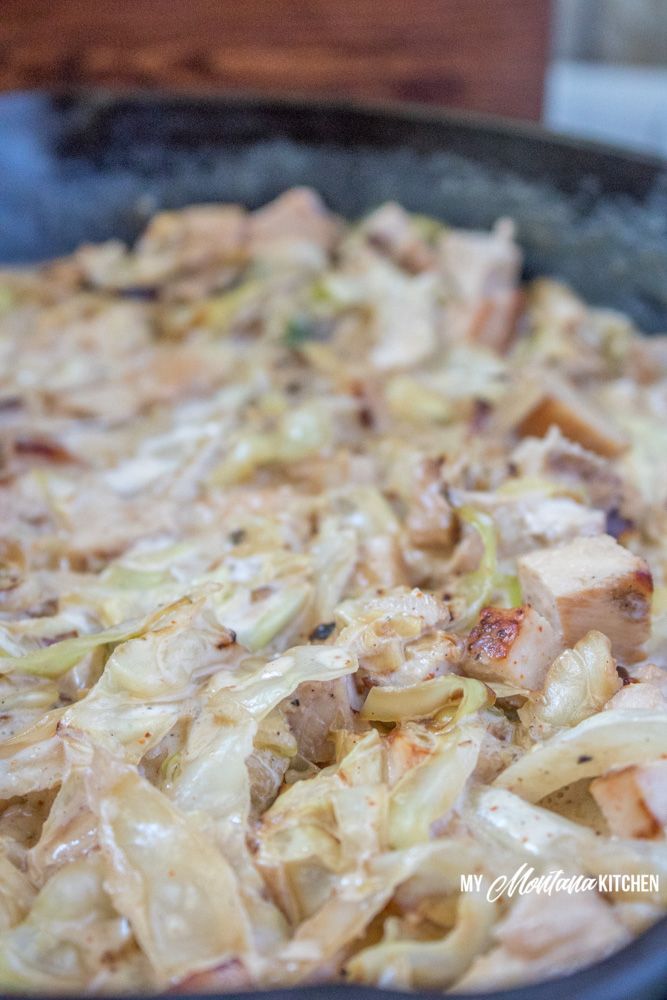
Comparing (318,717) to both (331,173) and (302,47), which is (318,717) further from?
(302,47)

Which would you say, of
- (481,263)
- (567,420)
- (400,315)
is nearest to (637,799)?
(567,420)

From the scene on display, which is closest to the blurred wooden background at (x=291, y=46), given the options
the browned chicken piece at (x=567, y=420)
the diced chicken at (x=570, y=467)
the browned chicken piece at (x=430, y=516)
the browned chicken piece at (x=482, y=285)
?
the browned chicken piece at (x=482, y=285)

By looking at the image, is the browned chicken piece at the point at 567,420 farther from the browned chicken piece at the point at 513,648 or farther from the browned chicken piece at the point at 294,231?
the browned chicken piece at the point at 294,231

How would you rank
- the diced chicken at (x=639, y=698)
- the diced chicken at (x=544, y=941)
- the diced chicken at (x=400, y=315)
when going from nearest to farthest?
1. the diced chicken at (x=544, y=941)
2. the diced chicken at (x=639, y=698)
3. the diced chicken at (x=400, y=315)

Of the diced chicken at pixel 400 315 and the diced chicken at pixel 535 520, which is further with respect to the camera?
the diced chicken at pixel 400 315

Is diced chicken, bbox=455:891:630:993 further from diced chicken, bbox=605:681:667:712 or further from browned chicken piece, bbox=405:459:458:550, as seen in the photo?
browned chicken piece, bbox=405:459:458:550

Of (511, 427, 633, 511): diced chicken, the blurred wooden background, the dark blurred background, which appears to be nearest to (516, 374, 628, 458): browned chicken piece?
(511, 427, 633, 511): diced chicken
